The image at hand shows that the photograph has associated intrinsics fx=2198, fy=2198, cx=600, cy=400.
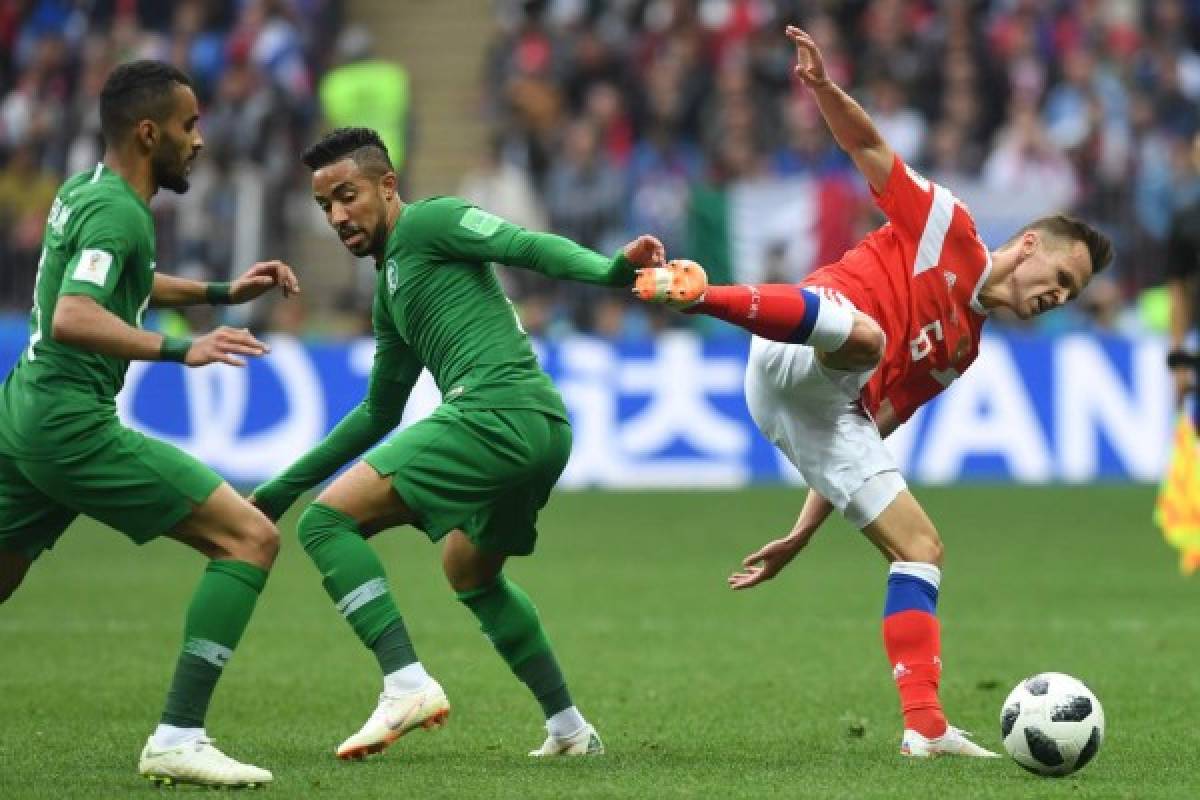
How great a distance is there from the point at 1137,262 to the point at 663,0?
20.5ft

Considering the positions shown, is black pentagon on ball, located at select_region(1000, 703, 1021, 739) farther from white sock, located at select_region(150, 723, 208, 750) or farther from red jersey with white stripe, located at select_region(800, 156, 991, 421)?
white sock, located at select_region(150, 723, 208, 750)

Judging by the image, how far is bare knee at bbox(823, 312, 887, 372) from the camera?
7090 mm

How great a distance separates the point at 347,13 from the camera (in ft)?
82.8

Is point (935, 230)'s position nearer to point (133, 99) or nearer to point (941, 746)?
point (941, 746)

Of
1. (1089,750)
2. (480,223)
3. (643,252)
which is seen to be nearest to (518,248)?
(480,223)

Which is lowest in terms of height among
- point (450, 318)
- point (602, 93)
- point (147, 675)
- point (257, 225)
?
point (147, 675)

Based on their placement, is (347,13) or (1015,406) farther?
(347,13)

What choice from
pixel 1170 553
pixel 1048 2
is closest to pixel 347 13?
pixel 1048 2

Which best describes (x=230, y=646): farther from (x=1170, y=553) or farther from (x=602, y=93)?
(x=602, y=93)

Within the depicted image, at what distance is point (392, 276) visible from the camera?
24.3ft

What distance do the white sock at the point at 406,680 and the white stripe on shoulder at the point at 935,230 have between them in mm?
2253

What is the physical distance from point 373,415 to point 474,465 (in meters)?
0.71

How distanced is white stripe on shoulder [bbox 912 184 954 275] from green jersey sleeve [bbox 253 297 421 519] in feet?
5.95

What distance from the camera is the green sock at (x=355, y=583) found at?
23.1 ft
